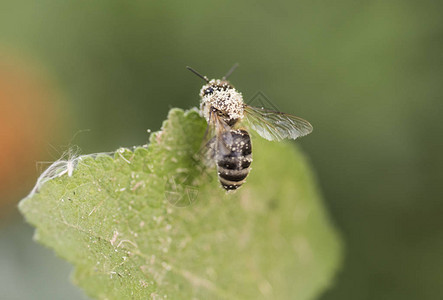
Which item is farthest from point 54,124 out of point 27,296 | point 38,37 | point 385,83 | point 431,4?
point 431,4

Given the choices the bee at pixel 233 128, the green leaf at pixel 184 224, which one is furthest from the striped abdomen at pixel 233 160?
the green leaf at pixel 184 224

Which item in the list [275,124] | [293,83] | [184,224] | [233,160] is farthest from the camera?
[293,83]

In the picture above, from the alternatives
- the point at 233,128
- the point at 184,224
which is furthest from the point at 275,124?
the point at 184,224

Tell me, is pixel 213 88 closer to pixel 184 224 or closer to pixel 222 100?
pixel 222 100

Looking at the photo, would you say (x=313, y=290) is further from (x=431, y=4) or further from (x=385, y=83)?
(x=431, y=4)

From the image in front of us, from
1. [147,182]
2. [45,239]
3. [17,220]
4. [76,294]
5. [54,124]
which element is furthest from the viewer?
[54,124]

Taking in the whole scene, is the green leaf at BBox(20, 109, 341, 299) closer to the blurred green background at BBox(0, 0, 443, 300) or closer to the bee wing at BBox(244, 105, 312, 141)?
the bee wing at BBox(244, 105, 312, 141)

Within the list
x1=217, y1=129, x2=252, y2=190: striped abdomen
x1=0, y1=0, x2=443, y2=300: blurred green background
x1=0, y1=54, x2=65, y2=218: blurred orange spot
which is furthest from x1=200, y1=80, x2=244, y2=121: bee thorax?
x1=0, y1=54, x2=65, y2=218: blurred orange spot
